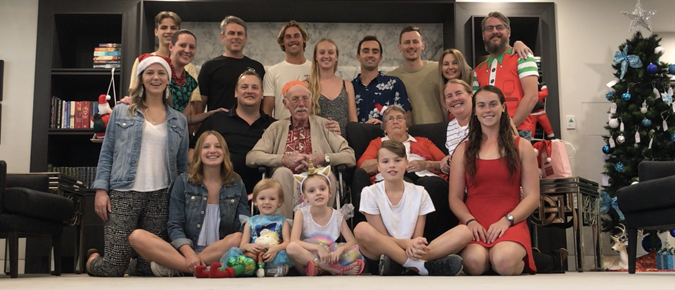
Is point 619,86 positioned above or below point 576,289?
above

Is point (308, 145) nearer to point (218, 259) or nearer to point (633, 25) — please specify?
point (218, 259)

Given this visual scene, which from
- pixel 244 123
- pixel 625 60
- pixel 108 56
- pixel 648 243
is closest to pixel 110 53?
pixel 108 56

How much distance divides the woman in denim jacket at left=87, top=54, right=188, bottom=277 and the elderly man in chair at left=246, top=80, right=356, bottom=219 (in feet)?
1.62

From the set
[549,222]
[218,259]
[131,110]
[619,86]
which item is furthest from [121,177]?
[619,86]

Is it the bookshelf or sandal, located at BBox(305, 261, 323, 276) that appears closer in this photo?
sandal, located at BBox(305, 261, 323, 276)

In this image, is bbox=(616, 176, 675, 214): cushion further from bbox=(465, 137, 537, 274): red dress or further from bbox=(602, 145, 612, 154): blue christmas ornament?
bbox=(602, 145, 612, 154): blue christmas ornament

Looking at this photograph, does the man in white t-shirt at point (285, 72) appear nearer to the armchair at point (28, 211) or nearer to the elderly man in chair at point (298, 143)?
the elderly man in chair at point (298, 143)

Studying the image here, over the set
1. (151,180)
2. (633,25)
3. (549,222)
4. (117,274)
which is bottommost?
(117,274)

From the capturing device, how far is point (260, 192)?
332cm

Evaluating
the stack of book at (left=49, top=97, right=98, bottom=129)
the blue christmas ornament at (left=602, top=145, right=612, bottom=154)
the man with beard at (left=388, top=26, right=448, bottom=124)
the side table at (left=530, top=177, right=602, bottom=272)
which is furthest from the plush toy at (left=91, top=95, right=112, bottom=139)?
the blue christmas ornament at (left=602, top=145, right=612, bottom=154)

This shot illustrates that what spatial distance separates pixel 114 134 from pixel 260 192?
2.82 ft

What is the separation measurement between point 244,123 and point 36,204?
1298mm

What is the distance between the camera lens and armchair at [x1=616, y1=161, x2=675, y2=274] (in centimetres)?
312

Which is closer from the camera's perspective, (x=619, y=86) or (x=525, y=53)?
(x=525, y=53)
